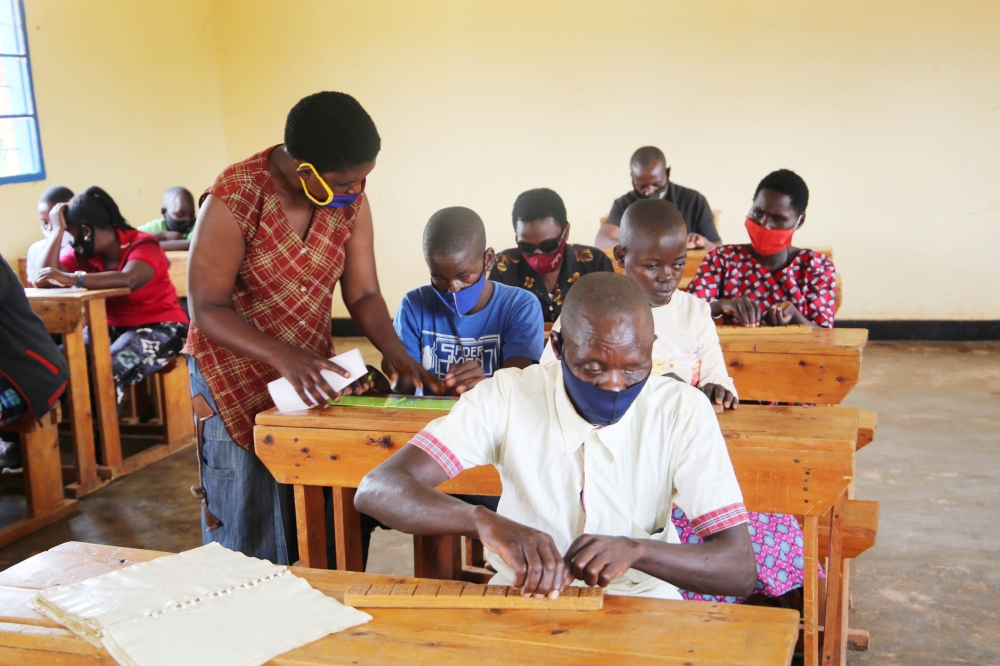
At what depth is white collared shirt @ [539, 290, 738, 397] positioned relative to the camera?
2.62 m

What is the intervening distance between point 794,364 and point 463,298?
49.5 inches

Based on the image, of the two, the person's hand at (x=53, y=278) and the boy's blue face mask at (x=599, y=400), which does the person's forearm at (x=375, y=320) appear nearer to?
the boy's blue face mask at (x=599, y=400)

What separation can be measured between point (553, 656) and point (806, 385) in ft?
6.96

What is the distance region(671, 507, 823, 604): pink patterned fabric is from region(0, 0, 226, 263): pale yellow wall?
597 centimetres

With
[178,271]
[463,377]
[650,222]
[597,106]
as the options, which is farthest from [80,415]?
[597,106]

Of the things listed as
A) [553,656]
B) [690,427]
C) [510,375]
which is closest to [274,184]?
[510,375]

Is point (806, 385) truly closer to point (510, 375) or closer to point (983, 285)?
point (510, 375)

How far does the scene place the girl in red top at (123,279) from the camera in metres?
5.23

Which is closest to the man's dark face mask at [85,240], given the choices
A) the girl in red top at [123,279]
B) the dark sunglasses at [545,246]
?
the girl in red top at [123,279]

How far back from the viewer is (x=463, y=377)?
8.42 ft

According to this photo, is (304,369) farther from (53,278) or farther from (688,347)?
(53,278)

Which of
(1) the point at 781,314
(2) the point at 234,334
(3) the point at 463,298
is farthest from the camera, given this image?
(1) the point at 781,314

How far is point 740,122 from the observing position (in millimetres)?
8266

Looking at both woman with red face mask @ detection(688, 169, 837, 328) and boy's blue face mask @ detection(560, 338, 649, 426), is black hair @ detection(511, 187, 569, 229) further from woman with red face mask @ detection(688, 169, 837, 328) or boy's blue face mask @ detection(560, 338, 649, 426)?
boy's blue face mask @ detection(560, 338, 649, 426)
